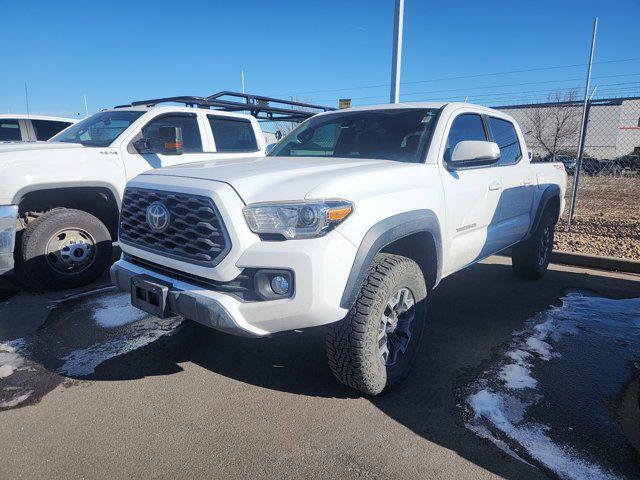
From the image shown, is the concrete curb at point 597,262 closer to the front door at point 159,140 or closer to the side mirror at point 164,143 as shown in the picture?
the front door at point 159,140

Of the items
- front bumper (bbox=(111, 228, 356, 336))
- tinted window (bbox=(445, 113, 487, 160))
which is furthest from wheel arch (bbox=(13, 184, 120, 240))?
tinted window (bbox=(445, 113, 487, 160))

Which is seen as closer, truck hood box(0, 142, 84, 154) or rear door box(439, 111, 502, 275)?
rear door box(439, 111, 502, 275)

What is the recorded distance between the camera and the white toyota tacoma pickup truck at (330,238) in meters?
2.37

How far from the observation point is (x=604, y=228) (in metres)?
8.02

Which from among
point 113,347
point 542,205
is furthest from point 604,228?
point 113,347

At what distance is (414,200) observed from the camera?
9.53 ft

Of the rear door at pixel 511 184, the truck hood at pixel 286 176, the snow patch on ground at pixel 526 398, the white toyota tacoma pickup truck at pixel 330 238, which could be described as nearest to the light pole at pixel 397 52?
the rear door at pixel 511 184

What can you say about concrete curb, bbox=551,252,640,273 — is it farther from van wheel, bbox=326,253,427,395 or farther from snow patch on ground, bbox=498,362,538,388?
van wheel, bbox=326,253,427,395

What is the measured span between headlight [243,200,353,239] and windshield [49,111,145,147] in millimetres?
3613

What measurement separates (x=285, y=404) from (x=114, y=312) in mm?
2317

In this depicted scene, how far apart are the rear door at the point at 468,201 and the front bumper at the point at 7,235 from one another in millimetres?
3796

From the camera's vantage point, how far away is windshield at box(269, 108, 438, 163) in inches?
138

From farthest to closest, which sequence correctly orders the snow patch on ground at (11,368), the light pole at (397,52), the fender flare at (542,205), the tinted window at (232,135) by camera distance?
1. the light pole at (397,52)
2. the tinted window at (232,135)
3. the fender flare at (542,205)
4. the snow patch on ground at (11,368)

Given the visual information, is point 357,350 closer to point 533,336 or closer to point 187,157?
point 533,336
